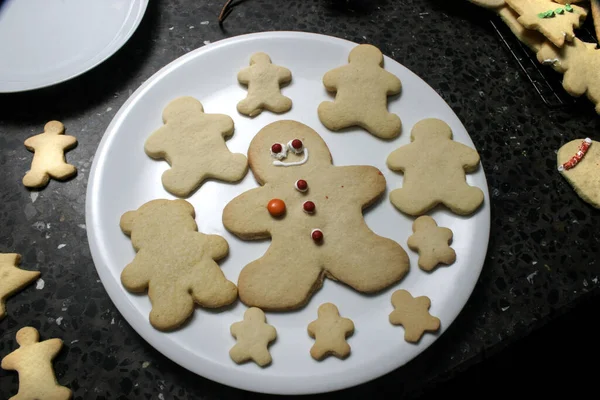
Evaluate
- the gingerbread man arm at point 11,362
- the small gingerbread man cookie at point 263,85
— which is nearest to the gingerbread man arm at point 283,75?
the small gingerbread man cookie at point 263,85

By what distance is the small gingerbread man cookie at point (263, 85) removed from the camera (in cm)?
124

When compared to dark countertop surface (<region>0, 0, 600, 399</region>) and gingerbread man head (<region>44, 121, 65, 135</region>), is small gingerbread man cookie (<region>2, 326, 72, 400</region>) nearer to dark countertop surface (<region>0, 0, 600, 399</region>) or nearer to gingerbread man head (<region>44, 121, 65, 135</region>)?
dark countertop surface (<region>0, 0, 600, 399</region>)

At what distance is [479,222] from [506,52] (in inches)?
24.4

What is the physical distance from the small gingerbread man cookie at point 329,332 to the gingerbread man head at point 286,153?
31 centimetres

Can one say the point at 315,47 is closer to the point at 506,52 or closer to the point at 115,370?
the point at 506,52

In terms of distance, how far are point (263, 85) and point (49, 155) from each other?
536mm

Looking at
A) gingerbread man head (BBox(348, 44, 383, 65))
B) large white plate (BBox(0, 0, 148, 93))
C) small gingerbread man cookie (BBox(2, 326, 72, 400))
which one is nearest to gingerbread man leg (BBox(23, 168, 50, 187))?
large white plate (BBox(0, 0, 148, 93))

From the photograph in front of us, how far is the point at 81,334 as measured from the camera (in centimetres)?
104

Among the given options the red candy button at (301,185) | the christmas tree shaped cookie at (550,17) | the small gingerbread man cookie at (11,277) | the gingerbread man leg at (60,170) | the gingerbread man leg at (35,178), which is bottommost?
the small gingerbread man cookie at (11,277)

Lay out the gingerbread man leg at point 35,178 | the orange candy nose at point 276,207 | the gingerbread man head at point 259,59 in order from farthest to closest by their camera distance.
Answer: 1. the gingerbread man head at point 259,59
2. the gingerbread man leg at point 35,178
3. the orange candy nose at point 276,207

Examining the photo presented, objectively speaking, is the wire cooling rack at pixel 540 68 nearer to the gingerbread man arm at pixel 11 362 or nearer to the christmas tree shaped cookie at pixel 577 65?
the christmas tree shaped cookie at pixel 577 65

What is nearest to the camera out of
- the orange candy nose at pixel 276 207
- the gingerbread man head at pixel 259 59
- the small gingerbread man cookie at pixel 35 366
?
the small gingerbread man cookie at pixel 35 366

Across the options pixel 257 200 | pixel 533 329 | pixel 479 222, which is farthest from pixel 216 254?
pixel 533 329

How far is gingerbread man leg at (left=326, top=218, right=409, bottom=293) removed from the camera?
1.04 metres
